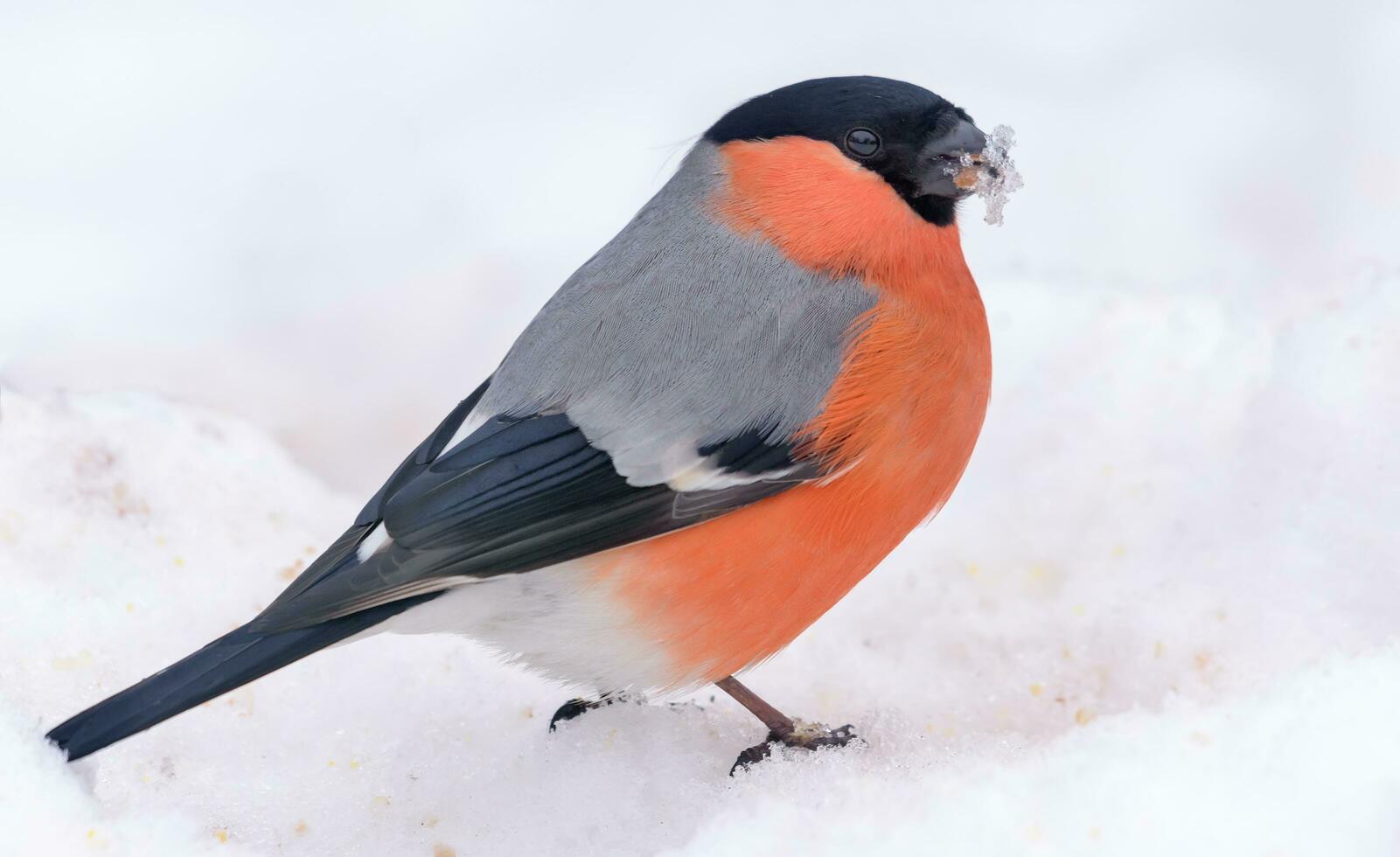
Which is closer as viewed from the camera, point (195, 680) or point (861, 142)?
point (195, 680)

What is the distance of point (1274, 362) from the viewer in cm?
396

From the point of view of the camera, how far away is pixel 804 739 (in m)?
2.97

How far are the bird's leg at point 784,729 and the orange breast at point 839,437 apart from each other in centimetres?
30

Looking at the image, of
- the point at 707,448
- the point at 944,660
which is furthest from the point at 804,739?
the point at 707,448

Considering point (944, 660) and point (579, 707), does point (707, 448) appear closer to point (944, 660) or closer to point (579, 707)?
point (579, 707)

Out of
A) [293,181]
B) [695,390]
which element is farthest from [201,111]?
[695,390]

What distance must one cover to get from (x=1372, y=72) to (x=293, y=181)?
156 inches

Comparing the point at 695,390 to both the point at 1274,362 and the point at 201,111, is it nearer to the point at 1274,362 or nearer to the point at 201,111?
the point at 1274,362

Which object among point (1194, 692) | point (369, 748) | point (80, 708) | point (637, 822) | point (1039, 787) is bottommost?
point (80, 708)

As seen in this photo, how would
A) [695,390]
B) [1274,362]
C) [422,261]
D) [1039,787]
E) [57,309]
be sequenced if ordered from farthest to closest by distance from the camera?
1. [422,261]
2. [57,309]
3. [1274,362]
4. [695,390]
5. [1039,787]

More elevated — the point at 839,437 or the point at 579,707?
the point at 839,437

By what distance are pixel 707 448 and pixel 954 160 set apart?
739 mm

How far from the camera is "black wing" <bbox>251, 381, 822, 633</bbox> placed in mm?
2500

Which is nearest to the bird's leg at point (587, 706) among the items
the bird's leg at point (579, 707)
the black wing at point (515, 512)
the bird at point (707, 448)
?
the bird's leg at point (579, 707)
